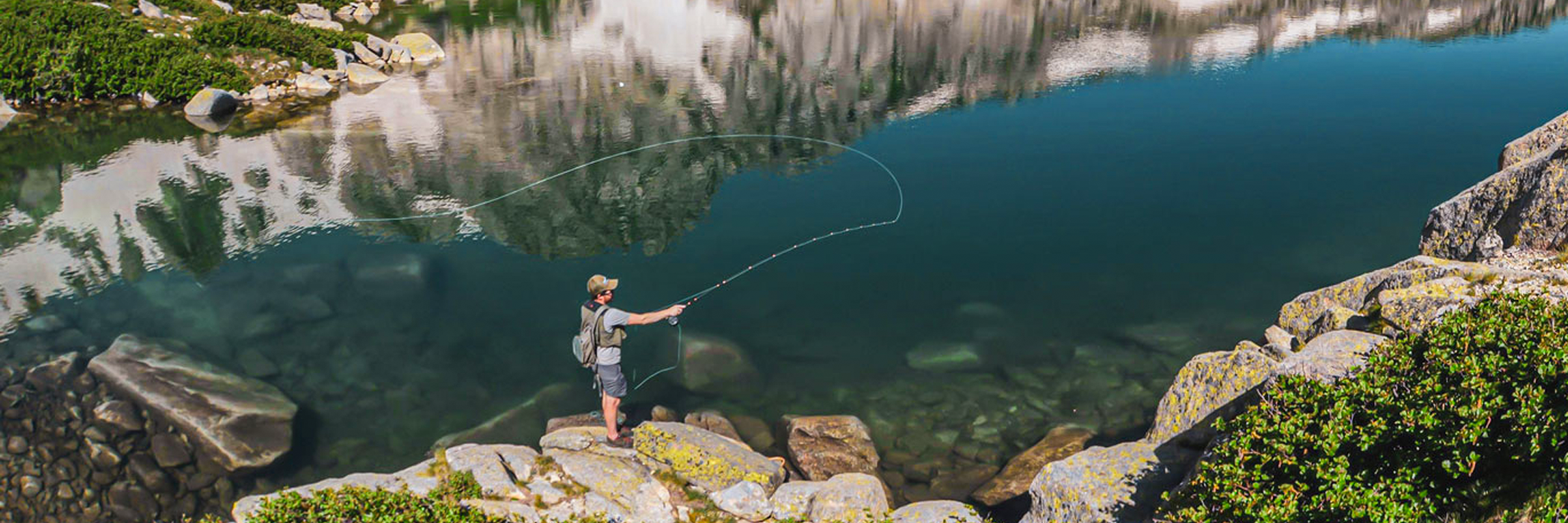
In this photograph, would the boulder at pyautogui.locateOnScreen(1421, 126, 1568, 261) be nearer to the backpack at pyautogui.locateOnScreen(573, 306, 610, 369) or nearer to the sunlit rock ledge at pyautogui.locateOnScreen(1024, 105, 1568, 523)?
the sunlit rock ledge at pyautogui.locateOnScreen(1024, 105, 1568, 523)

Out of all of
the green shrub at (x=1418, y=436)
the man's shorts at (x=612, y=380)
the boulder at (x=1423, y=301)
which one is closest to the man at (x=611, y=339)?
the man's shorts at (x=612, y=380)

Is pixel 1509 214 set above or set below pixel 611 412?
above

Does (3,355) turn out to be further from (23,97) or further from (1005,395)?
(23,97)

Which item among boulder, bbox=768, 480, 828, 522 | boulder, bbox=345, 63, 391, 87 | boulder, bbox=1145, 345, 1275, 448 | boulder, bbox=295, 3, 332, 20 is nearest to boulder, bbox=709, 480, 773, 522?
boulder, bbox=768, 480, 828, 522

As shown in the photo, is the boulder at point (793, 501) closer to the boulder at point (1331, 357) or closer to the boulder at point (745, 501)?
the boulder at point (745, 501)

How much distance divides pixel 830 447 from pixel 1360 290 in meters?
9.42

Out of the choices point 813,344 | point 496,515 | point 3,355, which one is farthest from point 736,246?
point 3,355

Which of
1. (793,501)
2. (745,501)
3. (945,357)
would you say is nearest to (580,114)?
(945,357)

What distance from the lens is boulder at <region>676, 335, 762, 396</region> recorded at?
19.9 m

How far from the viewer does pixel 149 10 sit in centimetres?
5000

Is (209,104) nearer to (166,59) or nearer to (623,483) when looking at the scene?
(166,59)

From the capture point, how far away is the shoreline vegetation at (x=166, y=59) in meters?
42.1

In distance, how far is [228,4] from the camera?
57156 mm

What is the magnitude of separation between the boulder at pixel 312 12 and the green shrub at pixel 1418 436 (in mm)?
61005
